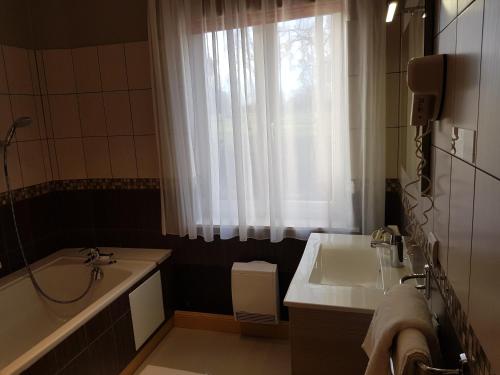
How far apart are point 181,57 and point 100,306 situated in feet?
5.10

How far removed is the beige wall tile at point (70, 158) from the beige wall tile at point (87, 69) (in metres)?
0.40

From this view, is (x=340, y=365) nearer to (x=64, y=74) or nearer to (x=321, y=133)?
(x=321, y=133)

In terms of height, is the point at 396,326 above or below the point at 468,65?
below

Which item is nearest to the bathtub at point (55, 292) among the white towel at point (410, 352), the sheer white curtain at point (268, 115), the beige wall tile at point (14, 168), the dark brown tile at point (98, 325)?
the dark brown tile at point (98, 325)

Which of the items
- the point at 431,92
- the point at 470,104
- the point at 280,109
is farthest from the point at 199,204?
the point at 470,104

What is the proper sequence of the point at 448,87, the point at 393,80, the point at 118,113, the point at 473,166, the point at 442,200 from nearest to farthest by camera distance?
the point at 473,166 → the point at 448,87 → the point at 442,200 → the point at 393,80 → the point at 118,113

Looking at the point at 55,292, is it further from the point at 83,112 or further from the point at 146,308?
the point at 83,112

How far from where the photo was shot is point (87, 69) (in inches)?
108

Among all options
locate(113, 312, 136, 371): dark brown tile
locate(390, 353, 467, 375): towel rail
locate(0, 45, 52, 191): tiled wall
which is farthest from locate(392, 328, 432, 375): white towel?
locate(0, 45, 52, 191): tiled wall

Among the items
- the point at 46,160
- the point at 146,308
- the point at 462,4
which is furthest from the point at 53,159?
the point at 462,4

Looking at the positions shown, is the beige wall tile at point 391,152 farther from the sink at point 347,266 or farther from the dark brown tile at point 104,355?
→ the dark brown tile at point 104,355

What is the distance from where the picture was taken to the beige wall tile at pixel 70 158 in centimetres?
285

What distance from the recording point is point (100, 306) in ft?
6.78

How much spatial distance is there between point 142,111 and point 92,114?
0.41 m
